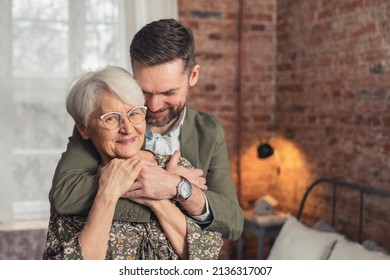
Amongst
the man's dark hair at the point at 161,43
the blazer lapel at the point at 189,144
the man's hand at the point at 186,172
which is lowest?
the man's hand at the point at 186,172

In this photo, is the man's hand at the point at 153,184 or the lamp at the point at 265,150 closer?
the man's hand at the point at 153,184

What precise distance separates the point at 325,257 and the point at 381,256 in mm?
312

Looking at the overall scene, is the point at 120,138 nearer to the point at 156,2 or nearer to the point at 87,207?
the point at 87,207

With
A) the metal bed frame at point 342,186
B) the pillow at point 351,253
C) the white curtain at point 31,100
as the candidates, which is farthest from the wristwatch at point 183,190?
the metal bed frame at point 342,186

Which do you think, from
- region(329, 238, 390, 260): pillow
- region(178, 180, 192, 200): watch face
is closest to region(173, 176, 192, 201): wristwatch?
region(178, 180, 192, 200): watch face

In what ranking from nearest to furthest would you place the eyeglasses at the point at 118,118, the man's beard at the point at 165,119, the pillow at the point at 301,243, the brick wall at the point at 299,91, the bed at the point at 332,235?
the eyeglasses at the point at 118,118 → the man's beard at the point at 165,119 → the bed at the point at 332,235 → the pillow at the point at 301,243 → the brick wall at the point at 299,91

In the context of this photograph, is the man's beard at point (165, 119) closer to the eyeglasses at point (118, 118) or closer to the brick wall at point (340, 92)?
the eyeglasses at point (118, 118)

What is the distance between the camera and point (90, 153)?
0.98 meters

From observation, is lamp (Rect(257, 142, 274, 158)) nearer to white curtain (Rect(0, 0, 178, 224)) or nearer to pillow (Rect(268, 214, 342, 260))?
pillow (Rect(268, 214, 342, 260))

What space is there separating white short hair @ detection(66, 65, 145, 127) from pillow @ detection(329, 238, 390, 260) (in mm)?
1794

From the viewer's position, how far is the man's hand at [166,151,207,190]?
981mm

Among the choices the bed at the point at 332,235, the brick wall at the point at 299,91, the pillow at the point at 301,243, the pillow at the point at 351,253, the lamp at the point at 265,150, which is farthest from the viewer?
the lamp at the point at 265,150

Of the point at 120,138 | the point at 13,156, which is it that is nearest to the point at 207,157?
the point at 120,138

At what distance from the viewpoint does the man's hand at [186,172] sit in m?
0.98
